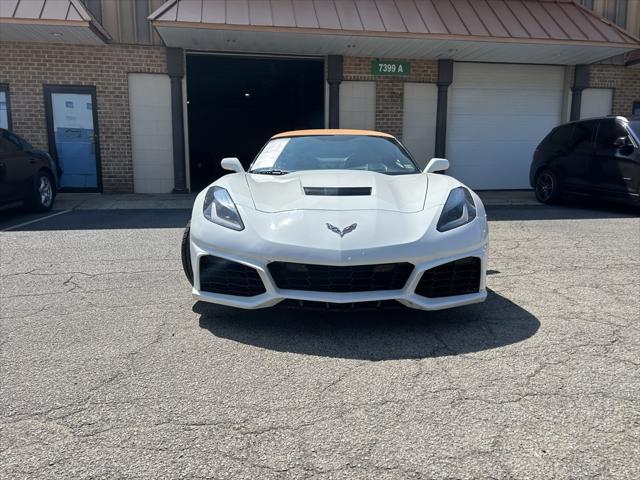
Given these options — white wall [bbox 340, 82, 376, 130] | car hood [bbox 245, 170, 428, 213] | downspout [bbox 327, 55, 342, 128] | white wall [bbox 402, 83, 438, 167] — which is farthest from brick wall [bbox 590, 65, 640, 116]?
car hood [bbox 245, 170, 428, 213]

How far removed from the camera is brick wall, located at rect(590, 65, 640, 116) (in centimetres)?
1374

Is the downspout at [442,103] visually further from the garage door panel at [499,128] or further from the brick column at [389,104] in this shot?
the brick column at [389,104]

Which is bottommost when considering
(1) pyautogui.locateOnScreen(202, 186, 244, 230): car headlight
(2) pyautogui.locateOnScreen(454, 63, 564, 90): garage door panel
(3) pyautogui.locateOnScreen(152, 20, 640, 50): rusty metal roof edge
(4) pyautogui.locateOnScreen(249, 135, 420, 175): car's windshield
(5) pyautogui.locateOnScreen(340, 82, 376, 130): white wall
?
(1) pyautogui.locateOnScreen(202, 186, 244, 230): car headlight

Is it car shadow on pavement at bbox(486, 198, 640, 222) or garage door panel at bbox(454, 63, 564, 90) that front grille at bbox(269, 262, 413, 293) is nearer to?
car shadow on pavement at bbox(486, 198, 640, 222)

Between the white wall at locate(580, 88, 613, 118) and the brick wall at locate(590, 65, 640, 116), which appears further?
the white wall at locate(580, 88, 613, 118)

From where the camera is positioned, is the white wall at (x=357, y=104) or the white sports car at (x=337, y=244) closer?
the white sports car at (x=337, y=244)

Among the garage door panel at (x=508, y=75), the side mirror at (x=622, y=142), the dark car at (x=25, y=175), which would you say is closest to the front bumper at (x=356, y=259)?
the dark car at (x=25, y=175)

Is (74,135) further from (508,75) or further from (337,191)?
(508,75)

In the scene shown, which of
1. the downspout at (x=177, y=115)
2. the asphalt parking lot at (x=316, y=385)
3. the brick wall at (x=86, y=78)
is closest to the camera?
the asphalt parking lot at (x=316, y=385)

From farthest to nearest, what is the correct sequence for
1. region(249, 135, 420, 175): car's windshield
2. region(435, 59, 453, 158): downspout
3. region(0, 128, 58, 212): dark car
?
1. region(435, 59, 453, 158): downspout
2. region(0, 128, 58, 212): dark car
3. region(249, 135, 420, 175): car's windshield

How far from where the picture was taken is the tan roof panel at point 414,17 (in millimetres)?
10109

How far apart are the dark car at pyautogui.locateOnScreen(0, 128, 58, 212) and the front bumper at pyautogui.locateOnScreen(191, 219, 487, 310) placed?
19.6 ft

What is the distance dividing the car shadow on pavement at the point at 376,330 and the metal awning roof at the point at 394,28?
25.6 ft

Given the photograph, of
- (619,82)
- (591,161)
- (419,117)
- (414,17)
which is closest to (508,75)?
(419,117)
